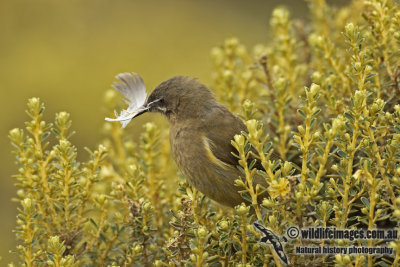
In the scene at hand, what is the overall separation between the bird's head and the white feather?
2.4 inches

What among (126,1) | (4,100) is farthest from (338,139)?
(126,1)

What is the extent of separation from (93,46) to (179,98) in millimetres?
4511

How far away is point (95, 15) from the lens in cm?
816

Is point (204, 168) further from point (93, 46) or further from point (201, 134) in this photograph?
point (93, 46)

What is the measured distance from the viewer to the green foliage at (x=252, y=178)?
2066 millimetres

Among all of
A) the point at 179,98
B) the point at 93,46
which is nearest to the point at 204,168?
the point at 179,98

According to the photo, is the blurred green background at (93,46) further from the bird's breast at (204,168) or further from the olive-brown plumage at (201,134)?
the bird's breast at (204,168)

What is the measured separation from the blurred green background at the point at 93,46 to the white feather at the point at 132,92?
270 centimetres

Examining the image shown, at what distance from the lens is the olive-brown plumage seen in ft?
9.75

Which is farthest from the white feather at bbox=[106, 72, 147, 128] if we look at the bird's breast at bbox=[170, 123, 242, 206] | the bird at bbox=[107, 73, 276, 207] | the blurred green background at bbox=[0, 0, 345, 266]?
the blurred green background at bbox=[0, 0, 345, 266]

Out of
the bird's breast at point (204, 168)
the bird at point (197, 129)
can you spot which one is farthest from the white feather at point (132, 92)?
the bird's breast at point (204, 168)

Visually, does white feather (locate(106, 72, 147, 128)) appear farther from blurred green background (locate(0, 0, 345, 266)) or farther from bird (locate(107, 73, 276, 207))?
blurred green background (locate(0, 0, 345, 266))

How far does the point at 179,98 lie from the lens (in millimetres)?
3379

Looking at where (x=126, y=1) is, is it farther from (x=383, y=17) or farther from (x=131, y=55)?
(x=383, y=17)
